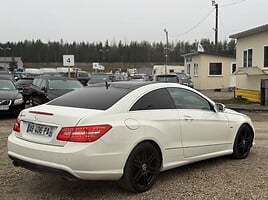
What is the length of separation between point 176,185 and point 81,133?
169 cm

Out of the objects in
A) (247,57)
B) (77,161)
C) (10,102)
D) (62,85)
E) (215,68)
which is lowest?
(77,161)

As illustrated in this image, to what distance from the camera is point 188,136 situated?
5.95 m

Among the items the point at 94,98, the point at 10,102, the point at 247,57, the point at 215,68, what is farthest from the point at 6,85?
the point at 215,68

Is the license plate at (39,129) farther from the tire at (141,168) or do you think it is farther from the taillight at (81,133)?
the tire at (141,168)

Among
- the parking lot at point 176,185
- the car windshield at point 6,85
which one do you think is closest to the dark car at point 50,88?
the car windshield at point 6,85

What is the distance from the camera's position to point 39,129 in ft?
16.4

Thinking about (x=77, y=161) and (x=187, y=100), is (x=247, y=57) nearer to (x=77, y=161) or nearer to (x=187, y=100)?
(x=187, y=100)

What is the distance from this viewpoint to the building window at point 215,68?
3447 cm

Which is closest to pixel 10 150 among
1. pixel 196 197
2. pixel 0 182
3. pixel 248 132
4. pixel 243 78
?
pixel 0 182

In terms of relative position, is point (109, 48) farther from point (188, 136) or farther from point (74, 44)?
point (188, 136)

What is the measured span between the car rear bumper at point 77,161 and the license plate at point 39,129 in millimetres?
156

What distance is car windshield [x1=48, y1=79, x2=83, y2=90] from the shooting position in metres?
15.3

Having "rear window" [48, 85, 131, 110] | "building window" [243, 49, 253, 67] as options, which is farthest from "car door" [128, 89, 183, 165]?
"building window" [243, 49, 253, 67]

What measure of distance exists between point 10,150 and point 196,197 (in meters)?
2.57
